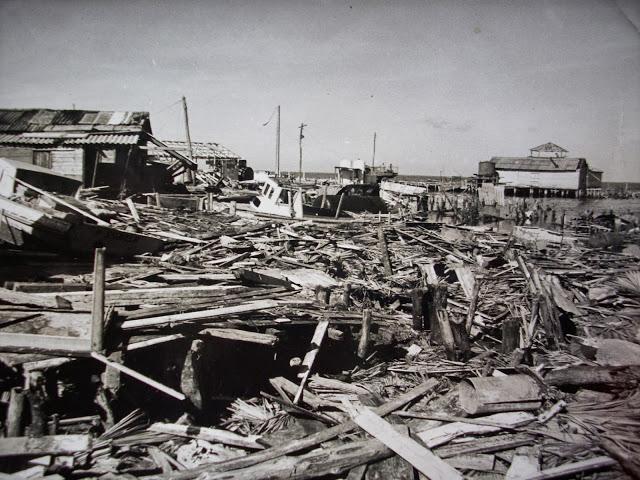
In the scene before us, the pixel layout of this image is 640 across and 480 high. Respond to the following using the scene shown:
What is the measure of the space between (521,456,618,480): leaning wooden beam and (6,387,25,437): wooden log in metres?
5.67

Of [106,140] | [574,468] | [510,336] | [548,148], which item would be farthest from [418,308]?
[548,148]

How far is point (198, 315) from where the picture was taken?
4.96 metres

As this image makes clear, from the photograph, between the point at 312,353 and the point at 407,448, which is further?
the point at 312,353

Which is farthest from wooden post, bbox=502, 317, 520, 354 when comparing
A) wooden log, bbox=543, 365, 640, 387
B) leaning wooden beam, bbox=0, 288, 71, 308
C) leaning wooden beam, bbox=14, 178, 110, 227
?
leaning wooden beam, bbox=14, 178, 110, 227

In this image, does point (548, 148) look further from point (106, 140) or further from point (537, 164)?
point (106, 140)

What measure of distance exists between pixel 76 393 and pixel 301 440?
2.82m

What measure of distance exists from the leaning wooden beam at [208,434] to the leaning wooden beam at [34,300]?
2198 mm

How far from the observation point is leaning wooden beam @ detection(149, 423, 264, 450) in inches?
171

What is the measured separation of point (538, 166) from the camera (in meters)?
50.9

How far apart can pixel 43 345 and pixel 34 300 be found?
136 cm

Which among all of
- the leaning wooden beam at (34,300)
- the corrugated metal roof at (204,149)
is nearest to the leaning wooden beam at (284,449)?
the leaning wooden beam at (34,300)

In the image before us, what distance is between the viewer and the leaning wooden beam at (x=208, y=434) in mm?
4348

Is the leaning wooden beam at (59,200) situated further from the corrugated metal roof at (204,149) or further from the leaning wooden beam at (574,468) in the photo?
the corrugated metal roof at (204,149)

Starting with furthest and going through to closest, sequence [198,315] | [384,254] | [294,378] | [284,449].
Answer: [384,254]
[294,378]
[198,315]
[284,449]
